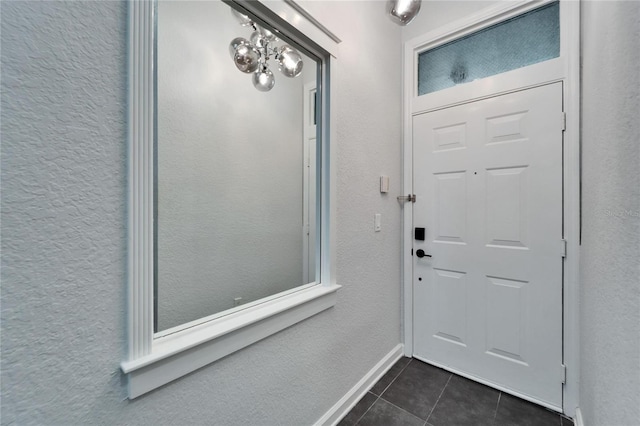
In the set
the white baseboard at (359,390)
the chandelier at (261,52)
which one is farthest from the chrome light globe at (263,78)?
the white baseboard at (359,390)

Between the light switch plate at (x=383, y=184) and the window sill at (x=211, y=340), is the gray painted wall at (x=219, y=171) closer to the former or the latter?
the window sill at (x=211, y=340)

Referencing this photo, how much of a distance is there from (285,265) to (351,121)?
4.42 feet

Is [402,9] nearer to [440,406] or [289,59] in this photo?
[289,59]

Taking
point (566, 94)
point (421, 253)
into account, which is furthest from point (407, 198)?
point (566, 94)

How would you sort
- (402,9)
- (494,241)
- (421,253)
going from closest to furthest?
1. (402,9)
2. (494,241)
3. (421,253)

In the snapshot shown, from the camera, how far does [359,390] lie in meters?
1.73

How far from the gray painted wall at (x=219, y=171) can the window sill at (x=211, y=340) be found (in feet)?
1.46

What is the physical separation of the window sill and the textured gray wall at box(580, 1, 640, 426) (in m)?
1.10

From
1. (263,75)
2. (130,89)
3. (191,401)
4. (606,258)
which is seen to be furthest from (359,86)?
(191,401)

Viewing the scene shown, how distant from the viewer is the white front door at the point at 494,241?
165cm

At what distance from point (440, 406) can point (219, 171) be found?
7.39 feet

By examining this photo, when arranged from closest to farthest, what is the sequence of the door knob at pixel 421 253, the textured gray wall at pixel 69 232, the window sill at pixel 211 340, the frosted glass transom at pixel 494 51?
the textured gray wall at pixel 69 232 → the window sill at pixel 211 340 → the frosted glass transom at pixel 494 51 → the door knob at pixel 421 253

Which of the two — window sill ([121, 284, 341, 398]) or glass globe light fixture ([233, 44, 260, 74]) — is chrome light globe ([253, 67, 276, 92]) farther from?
window sill ([121, 284, 341, 398])

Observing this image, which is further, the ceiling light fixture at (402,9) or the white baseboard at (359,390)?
the white baseboard at (359,390)
